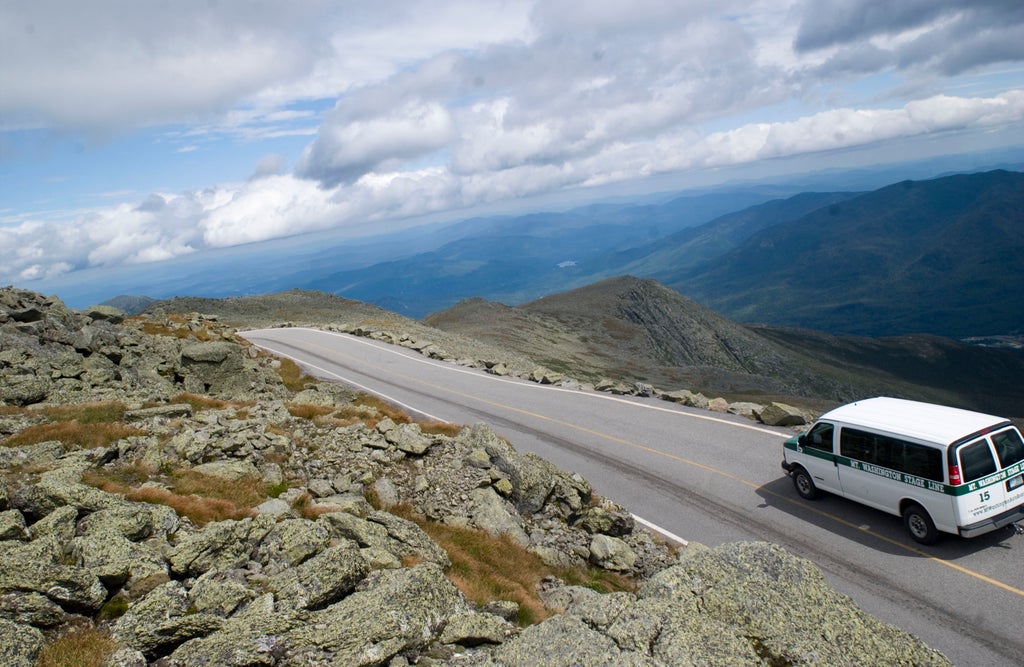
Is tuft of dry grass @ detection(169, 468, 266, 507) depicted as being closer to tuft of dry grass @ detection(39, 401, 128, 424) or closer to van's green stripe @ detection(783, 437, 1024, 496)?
tuft of dry grass @ detection(39, 401, 128, 424)

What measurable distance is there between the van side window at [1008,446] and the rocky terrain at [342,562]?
21.7 ft

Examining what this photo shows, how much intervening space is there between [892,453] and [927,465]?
835 mm

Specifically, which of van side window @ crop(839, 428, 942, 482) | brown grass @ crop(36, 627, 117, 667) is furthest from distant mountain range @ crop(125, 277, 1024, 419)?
brown grass @ crop(36, 627, 117, 667)

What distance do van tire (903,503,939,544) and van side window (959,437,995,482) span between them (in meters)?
1.34

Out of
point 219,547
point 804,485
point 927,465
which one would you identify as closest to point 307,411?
point 219,547

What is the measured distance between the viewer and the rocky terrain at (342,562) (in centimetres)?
749

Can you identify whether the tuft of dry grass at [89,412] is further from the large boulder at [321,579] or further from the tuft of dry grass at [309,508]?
the large boulder at [321,579]

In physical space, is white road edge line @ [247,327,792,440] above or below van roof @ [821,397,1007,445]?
below

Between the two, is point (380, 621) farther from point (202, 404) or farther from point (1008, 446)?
point (202, 404)

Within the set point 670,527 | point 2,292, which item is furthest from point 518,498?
point 2,292

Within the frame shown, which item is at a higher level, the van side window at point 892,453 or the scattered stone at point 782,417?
the van side window at point 892,453

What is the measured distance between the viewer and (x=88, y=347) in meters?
24.5

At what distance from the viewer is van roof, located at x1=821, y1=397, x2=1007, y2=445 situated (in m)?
12.7

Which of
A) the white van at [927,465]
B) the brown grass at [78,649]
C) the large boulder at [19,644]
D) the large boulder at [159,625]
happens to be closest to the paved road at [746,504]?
the white van at [927,465]
